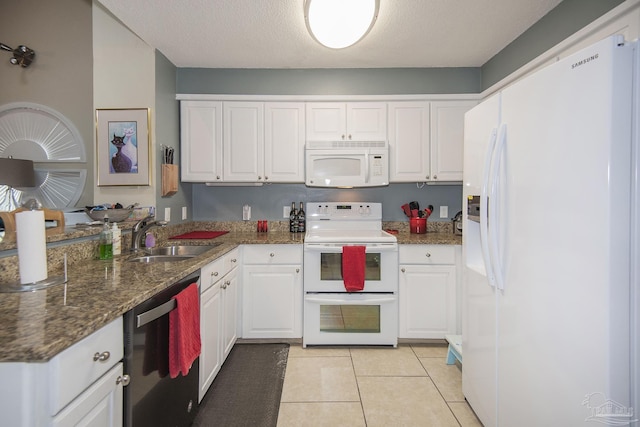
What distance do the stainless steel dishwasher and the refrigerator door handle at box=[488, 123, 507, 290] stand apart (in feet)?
4.75

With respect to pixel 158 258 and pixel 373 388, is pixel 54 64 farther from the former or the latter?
pixel 373 388

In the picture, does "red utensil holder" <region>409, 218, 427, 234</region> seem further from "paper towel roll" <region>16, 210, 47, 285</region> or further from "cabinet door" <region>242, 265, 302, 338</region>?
"paper towel roll" <region>16, 210, 47, 285</region>

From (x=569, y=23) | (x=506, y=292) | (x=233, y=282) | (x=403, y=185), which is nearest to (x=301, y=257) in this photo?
(x=233, y=282)

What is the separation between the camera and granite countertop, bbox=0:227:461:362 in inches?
28.4

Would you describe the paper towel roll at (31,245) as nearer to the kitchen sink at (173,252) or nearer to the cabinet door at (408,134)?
the kitchen sink at (173,252)

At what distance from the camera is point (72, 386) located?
0.78 meters

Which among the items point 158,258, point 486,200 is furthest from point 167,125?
point 486,200

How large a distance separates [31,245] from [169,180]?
1.48 m

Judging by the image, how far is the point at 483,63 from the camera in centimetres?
287

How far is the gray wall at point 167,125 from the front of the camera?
2.50 metres

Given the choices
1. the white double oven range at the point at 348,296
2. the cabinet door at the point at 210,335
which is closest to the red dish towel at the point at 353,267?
the white double oven range at the point at 348,296

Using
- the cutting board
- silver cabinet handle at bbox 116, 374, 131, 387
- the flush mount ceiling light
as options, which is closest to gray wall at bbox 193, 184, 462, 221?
the cutting board

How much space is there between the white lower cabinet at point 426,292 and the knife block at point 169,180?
6.62 feet

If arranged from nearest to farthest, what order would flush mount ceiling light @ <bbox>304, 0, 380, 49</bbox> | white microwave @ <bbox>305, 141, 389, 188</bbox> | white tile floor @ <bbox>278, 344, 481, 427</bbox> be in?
flush mount ceiling light @ <bbox>304, 0, 380, 49</bbox>, white tile floor @ <bbox>278, 344, 481, 427</bbox>, white microwave @ <bbox>305, 141, 389, 188</bbox>
